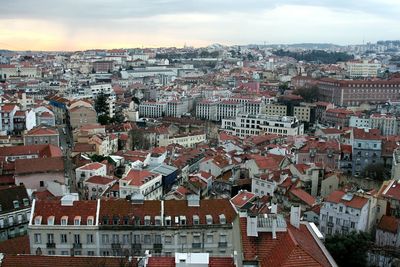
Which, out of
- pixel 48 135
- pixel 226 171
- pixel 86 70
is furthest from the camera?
pixel 86 70

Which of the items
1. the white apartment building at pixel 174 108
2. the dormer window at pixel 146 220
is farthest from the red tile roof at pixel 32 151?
the white apartment building at pixel 174 108

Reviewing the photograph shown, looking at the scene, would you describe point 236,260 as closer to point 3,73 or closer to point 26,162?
point 26,162

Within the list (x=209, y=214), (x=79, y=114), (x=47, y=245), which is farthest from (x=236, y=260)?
(x=79, y=114)

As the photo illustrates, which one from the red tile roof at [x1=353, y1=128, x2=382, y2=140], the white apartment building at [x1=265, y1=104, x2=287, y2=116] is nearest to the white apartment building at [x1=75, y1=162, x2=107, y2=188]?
the red tile roof at [x1=353, y1=128, x2=382, y2=140]

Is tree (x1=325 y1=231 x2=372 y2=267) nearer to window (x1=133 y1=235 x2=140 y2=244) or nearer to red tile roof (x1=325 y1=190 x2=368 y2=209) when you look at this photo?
red tile roof (x1=325 y1=190 x2=368 y2=209)

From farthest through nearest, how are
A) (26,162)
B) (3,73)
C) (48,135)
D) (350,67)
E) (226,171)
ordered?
(350,67) → (3,73) → (48,135) → (226,171) → (26,162)

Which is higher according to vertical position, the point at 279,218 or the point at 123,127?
the point at 279,218

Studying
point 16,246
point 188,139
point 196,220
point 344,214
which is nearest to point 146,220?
point 196,220
